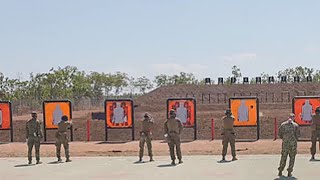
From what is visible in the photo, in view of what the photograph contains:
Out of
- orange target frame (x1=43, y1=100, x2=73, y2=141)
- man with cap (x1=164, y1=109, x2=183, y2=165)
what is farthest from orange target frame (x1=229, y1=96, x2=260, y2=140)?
man with cap (x1=164, y1=109, x2=183, y2=165)

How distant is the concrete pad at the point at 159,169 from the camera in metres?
18.0

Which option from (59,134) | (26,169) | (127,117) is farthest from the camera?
(127,117)

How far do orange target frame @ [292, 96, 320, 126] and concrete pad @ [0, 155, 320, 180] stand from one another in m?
7.71

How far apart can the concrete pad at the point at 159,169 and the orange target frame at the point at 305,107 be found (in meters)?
7.71

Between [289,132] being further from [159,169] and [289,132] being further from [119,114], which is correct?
[119,114]

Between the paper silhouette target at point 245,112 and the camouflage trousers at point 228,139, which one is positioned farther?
the paper silhouette target at point 245,112

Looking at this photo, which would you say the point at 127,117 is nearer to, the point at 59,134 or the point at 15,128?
the point at 59,134

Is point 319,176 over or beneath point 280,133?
beneath

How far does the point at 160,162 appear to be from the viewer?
2217 cm

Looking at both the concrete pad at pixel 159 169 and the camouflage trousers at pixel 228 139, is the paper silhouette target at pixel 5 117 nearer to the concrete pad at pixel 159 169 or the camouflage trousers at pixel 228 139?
the concrete pad at pixel 159 169

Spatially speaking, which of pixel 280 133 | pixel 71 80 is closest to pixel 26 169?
pixel 280 133

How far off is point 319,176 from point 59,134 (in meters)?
10.1

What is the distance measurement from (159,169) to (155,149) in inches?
299

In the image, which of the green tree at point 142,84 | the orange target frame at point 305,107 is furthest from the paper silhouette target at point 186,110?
the green tree at point 142,84
